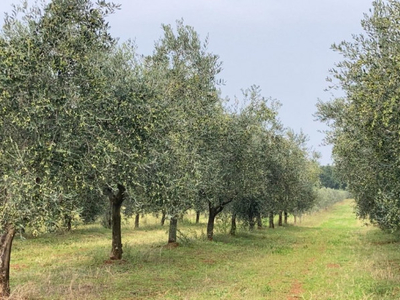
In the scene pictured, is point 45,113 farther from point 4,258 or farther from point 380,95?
point 380,95

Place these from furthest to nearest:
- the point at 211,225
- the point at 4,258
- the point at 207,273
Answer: the point at 211,225 < the point at 207,273 < the point at 4,258

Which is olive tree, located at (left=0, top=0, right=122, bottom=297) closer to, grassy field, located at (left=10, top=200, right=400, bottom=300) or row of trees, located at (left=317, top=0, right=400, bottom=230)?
grassy field, located at (left=10, top=200, right=400, bottom=300)

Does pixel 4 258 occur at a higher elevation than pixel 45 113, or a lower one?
lower

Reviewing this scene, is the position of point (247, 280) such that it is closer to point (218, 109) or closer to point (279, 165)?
point (218, 109)

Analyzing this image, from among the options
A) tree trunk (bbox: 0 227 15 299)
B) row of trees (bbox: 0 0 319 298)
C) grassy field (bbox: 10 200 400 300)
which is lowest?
grassy field (bbox: 10 200 400 300)

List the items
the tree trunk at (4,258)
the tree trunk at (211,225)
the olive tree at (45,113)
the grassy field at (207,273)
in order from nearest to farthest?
the olive tree at (45,113), the tree trunk at (4,258), the grassy field at (207,273), the tree trunk at (211,225)

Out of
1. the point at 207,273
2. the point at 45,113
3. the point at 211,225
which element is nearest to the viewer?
the point at 45,113

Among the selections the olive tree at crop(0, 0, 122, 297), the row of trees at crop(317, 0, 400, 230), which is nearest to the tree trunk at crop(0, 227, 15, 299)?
the olive tree at crop(0, 0, 122, 297)

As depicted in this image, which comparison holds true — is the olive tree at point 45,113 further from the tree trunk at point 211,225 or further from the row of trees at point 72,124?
the tree trunk at point 211,225

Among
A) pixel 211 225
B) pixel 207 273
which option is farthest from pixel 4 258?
pixel 211 225

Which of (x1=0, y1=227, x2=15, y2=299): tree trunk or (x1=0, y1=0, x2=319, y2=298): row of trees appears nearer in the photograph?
(x1=0, y1=0, x2=319, y2=298): row of trees

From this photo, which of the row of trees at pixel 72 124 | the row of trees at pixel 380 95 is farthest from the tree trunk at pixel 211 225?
the row of trees at pixel 380 95

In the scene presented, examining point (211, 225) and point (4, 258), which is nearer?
point (4, 258)

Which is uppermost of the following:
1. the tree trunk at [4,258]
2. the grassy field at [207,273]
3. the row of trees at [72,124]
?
the row of trees at [72,124]
